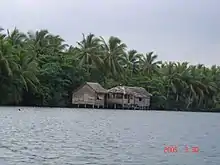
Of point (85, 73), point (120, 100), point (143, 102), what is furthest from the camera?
point (143, 102)

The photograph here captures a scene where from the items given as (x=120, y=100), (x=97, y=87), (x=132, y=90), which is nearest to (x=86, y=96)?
A: (x=97, y=87)

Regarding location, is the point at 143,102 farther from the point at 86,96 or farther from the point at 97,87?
the point at 86,96

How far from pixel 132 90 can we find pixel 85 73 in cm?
955

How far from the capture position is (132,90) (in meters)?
79.4

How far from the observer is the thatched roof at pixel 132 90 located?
77688 mm

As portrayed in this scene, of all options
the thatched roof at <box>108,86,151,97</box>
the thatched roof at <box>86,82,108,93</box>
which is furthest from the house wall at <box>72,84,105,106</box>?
the thatched roof at <box>108,86,151,97</box>

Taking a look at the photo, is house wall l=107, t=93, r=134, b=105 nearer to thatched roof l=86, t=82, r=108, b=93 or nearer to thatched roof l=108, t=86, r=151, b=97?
thatched roof l=108, t=86, r=151, b=97

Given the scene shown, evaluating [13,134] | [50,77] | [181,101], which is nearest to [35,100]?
[50,77]

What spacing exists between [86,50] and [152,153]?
56621mm

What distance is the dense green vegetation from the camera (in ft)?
203

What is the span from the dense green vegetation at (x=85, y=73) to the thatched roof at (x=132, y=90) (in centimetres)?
287

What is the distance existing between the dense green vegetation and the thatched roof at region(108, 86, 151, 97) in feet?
9.41

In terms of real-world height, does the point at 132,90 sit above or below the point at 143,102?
above

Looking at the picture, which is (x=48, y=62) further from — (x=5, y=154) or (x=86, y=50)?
(x=5, y=154)
